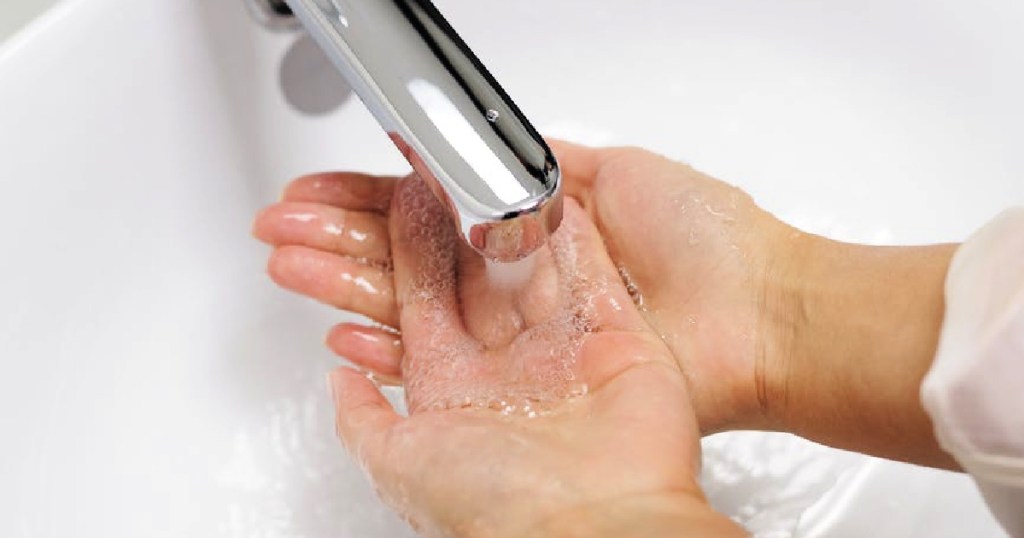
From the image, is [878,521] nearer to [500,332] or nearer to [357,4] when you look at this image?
[500,332]

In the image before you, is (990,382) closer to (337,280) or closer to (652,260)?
(652,260)

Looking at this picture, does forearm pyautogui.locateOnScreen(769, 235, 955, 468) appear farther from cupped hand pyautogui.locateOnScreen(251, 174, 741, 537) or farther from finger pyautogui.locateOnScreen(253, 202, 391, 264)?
finger pyautogui.locateOnScreen(253, 202, 391, 264)

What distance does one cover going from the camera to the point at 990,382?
18.4 inches

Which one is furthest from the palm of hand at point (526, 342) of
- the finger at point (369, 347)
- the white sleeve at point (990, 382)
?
the white sleeve at point (990, 382)

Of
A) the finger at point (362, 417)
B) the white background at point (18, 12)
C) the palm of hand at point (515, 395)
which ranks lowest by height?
the palm of hand at point (515, 395)

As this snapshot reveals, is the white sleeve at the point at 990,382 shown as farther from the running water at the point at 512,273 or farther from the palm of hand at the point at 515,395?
the running water at the point at 512,273

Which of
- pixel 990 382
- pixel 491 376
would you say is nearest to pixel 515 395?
pixel 491 376

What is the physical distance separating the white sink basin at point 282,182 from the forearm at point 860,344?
10 centimetres

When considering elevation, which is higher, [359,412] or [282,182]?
[282,182]

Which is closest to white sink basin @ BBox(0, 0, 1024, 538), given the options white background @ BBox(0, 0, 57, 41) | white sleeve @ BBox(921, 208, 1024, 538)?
white background @ BBox(0, 0, 57, 41)

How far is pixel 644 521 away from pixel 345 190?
0.30 metres

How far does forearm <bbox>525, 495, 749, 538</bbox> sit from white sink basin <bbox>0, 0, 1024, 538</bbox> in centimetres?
22

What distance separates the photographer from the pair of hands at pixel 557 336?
1.74 feet

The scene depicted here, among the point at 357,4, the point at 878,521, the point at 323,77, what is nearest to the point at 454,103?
the point at 357,4
